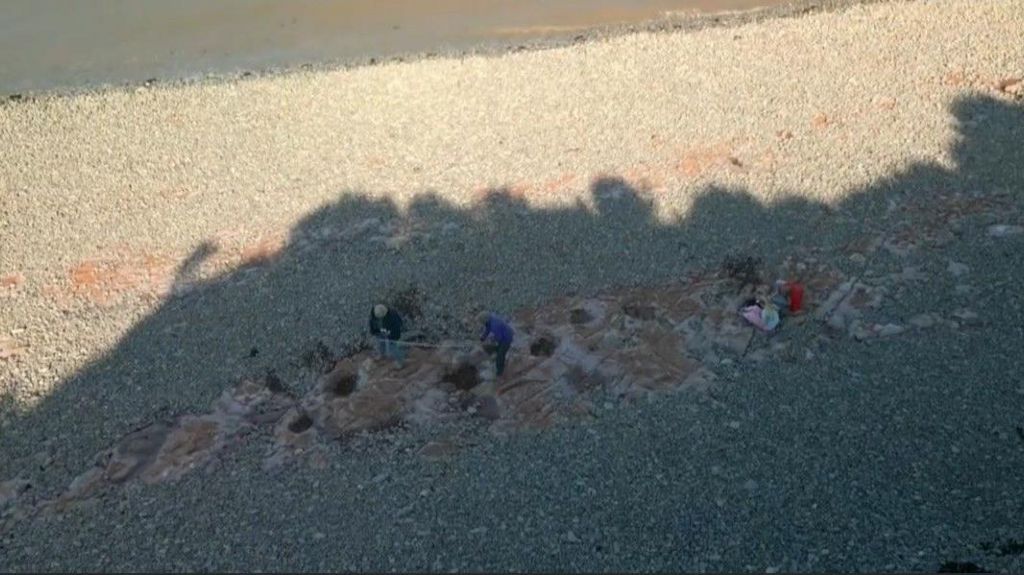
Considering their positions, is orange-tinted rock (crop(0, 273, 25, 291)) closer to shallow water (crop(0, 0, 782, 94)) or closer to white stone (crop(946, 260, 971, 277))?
shallow water (crop(0, 0, 782, 94))

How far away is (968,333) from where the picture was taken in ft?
40.8

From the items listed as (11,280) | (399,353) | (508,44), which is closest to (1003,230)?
(399,353)

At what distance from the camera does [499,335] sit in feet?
40.8

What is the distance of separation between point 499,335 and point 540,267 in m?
2.47

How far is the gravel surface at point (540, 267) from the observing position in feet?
33.8

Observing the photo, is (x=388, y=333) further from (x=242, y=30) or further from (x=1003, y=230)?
(x=242, y=30)

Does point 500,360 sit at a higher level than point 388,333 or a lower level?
lower

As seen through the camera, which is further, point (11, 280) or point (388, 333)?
point (11, 280)

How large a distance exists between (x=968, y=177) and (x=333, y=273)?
10296 mm

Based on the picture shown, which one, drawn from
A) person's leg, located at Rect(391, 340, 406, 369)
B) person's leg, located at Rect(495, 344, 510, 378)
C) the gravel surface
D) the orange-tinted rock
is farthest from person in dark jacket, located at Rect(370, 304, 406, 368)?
the orange-tinted rock

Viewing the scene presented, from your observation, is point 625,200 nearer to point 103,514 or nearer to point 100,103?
point 103,514

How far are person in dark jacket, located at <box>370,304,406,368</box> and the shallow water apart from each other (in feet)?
36.6

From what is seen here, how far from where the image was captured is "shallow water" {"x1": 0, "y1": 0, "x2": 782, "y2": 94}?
22500 mm

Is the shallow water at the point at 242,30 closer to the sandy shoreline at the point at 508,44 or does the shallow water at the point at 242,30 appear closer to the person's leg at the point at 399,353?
the sandy shoreline at the point at 508,44
